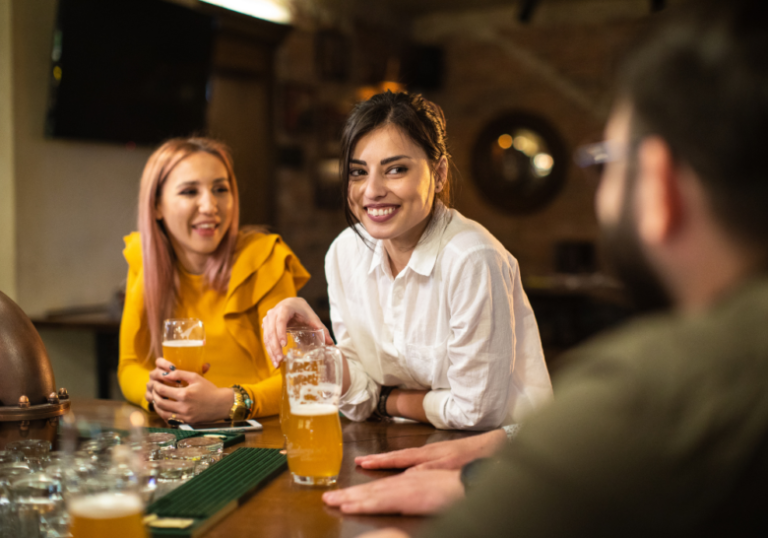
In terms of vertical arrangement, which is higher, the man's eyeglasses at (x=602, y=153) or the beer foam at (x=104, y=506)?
the man's eyeglasses at (x=602, y=153)

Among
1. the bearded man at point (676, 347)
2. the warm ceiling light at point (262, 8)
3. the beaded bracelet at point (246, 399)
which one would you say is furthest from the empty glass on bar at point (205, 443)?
the warm ceiling light at point (262, 8)

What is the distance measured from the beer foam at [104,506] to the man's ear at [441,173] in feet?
4.12

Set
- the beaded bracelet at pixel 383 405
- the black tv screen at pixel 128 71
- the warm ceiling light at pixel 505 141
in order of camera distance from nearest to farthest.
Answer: the beaded bracelet at pixel 383 405, the black tv screen at pixel 128 71, the warm ceiling light at pixel 505 141

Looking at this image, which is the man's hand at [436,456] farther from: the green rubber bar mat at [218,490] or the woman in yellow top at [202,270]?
the woman in yellow top at [202,270]

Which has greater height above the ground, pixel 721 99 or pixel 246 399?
pixel 721 99

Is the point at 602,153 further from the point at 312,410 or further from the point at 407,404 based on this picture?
the point at 407,404

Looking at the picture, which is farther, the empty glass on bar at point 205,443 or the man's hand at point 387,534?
the empty glass on bar at point 205,443

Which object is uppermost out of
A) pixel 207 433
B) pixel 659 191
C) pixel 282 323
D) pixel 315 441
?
pixel 659 191

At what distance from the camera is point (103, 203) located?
12.7ft

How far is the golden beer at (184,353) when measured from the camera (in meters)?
1.65

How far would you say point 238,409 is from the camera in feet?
5.45

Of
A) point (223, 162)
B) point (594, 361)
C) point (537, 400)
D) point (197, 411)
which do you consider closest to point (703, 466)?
point (594, 361)

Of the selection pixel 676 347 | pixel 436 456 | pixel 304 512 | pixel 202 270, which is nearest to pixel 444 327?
pixel 436 456

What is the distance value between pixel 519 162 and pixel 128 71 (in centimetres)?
457
